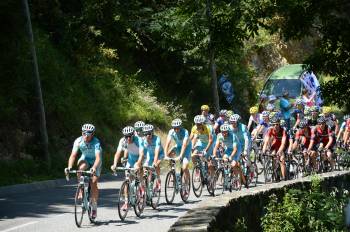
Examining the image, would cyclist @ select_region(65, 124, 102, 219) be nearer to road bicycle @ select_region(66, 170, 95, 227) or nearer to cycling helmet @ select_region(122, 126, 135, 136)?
road bicycle @ select_region(66, 170, 95, 227)

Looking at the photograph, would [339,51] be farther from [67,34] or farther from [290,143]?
[67,34]

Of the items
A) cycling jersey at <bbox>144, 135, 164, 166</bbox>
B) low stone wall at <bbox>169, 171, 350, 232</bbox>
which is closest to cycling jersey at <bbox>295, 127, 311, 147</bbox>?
cycling jersey at <bbox>144, 135, 164, 166</bbox>

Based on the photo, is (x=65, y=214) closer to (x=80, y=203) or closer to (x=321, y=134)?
(x=80, y=203)

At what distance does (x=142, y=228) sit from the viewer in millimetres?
15078

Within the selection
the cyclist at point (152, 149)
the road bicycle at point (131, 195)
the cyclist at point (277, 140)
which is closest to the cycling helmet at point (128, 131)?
the road bicycle at point (131, 195)

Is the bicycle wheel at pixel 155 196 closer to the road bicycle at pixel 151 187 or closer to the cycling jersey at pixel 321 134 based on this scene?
the road bicycle at pixel 151 187

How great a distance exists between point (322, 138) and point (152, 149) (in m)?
8.57

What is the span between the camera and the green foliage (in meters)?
11.8

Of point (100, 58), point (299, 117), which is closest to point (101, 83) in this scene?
point (100, 58)

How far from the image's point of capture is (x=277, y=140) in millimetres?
23172

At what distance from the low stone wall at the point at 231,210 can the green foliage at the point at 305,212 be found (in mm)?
137

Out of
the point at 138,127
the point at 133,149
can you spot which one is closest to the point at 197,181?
the point at 138,127

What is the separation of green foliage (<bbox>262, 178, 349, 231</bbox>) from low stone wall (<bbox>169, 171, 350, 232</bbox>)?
137 millimetres

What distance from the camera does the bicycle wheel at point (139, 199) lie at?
1686cm
